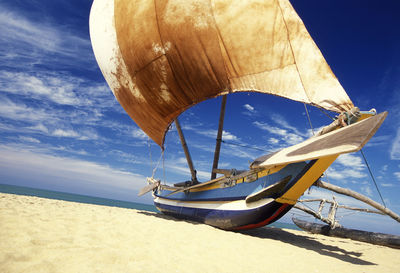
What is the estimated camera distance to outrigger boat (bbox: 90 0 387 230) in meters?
5.20

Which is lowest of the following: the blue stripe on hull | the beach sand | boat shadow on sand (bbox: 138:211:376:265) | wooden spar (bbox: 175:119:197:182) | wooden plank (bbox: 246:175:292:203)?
boat shadow on sand (bbox: 138:211:376:265)

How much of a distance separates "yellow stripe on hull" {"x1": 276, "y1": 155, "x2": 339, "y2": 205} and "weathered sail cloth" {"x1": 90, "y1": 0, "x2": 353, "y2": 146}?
1365 millimetres

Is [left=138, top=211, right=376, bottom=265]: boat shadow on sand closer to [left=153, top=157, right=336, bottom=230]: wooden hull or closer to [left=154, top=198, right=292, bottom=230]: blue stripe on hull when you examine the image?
[left=154, top=198, right=292, bottom=230]: blue stripe on hull

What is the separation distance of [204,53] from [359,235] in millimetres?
9887

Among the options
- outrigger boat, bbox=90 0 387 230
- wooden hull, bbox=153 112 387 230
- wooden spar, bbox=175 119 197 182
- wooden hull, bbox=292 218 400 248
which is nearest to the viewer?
outrigger boat, bbox=90 0 387 230

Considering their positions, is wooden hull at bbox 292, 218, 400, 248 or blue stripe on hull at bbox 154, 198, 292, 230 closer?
blue stripe on hull at bbox 154, 198, 292, 230

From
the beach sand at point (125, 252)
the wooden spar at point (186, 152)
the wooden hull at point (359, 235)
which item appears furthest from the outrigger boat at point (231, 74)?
the wooden hull at point (359, 235)

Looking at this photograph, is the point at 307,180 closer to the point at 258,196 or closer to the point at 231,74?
the point at 258,196

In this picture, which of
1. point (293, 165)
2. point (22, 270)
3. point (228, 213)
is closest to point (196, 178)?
point (228, 213)

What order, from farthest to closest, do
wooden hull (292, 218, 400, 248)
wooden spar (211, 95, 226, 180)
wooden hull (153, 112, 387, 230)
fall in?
1. wooden spar (211, 95, 226, 180)
2. wooden hull (292, 218, 400, 248)
3. wooden hull (153, 112, 387, 230)

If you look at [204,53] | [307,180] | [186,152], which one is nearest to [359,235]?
[307,180]

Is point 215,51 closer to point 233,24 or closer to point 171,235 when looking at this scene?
point 233,24

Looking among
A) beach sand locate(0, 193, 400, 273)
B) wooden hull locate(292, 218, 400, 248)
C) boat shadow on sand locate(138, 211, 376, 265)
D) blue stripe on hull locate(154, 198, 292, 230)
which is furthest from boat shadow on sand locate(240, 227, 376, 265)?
wooden hull locate(292, 218, 400, 248)

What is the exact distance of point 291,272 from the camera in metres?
3.50
